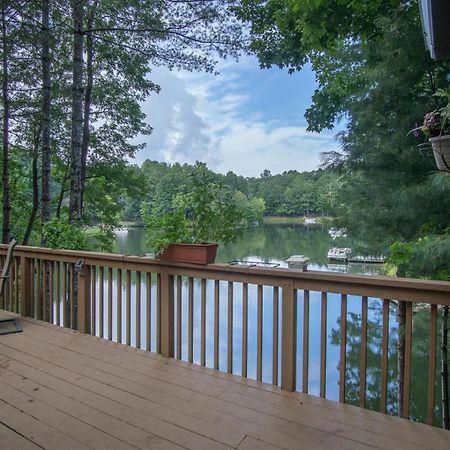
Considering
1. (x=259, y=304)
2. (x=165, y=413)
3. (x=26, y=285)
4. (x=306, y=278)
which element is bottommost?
(x=165, y=413)

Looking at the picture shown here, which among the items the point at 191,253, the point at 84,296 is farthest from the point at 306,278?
the point at 84,296

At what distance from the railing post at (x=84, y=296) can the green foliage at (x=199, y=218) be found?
3.30 ft

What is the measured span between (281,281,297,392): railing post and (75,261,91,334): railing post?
2.01 metres

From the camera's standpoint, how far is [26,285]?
4023 millimetres

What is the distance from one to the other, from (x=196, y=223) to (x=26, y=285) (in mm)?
2394

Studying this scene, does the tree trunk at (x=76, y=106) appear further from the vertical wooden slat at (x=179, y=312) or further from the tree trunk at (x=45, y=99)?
the vertical wooden slat at (x=179, y=312)

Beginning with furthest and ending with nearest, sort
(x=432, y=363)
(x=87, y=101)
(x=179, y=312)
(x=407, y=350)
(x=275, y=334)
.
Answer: (x=87, y=101) → (x=179, y=312) → (x=275, y=334) → (x=407, y=350) → (x=432, y=363)

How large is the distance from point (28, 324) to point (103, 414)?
87.0 inches

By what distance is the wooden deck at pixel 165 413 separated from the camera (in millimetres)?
1843

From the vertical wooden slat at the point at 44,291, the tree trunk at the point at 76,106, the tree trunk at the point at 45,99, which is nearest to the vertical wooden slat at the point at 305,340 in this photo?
the vertical wooden slat at the point at 44,291

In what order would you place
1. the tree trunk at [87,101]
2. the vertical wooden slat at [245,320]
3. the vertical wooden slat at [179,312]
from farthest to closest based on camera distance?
the tree trunk at [87,101] → the vertical wooden slat at [179,312] → the vertical wooden slat at [245,320]

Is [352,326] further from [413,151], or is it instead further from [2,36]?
[2,36]

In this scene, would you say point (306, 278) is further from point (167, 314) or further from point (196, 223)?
point (167, 314)

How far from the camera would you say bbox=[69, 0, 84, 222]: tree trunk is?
5.29 meters
